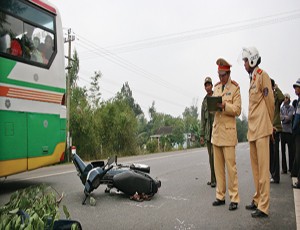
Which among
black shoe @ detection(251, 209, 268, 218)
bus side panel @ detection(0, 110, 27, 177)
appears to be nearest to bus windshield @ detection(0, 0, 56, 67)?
bus side panel @ detection(0, 110, 27, 177)

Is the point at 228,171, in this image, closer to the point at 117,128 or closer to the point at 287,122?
the point at 287,122

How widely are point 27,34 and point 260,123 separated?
14.2 ft

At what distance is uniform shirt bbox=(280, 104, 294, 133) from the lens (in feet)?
24.8

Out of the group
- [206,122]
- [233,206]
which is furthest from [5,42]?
[233,206]

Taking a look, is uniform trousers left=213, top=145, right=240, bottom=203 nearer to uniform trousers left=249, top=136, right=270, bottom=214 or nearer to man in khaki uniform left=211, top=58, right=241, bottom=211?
man in khaki uniform left=211, top=58, right=241, bottom=211

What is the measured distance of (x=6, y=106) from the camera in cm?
548

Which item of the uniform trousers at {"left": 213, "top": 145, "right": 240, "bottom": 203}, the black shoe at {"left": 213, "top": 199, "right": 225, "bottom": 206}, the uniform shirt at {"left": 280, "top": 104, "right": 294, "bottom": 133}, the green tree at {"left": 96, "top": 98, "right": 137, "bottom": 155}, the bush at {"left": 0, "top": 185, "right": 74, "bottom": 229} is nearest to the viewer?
the bush at {"left": 0, "top": 185, "right": 74, "bottom": 229}

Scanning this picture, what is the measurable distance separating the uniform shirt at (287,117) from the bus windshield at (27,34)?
17.9ft

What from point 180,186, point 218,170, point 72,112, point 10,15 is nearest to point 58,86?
point 10,15

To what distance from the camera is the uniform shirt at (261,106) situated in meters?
4.25

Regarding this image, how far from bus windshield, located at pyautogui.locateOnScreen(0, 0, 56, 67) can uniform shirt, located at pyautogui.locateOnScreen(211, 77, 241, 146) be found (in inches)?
133

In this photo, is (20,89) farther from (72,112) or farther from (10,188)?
(72,112)

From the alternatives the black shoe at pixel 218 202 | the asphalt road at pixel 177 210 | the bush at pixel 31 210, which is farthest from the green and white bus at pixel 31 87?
the black shoe at pixel 218 202

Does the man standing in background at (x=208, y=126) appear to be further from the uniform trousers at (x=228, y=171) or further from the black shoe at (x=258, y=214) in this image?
the black shoe at (x=258, y=214)
